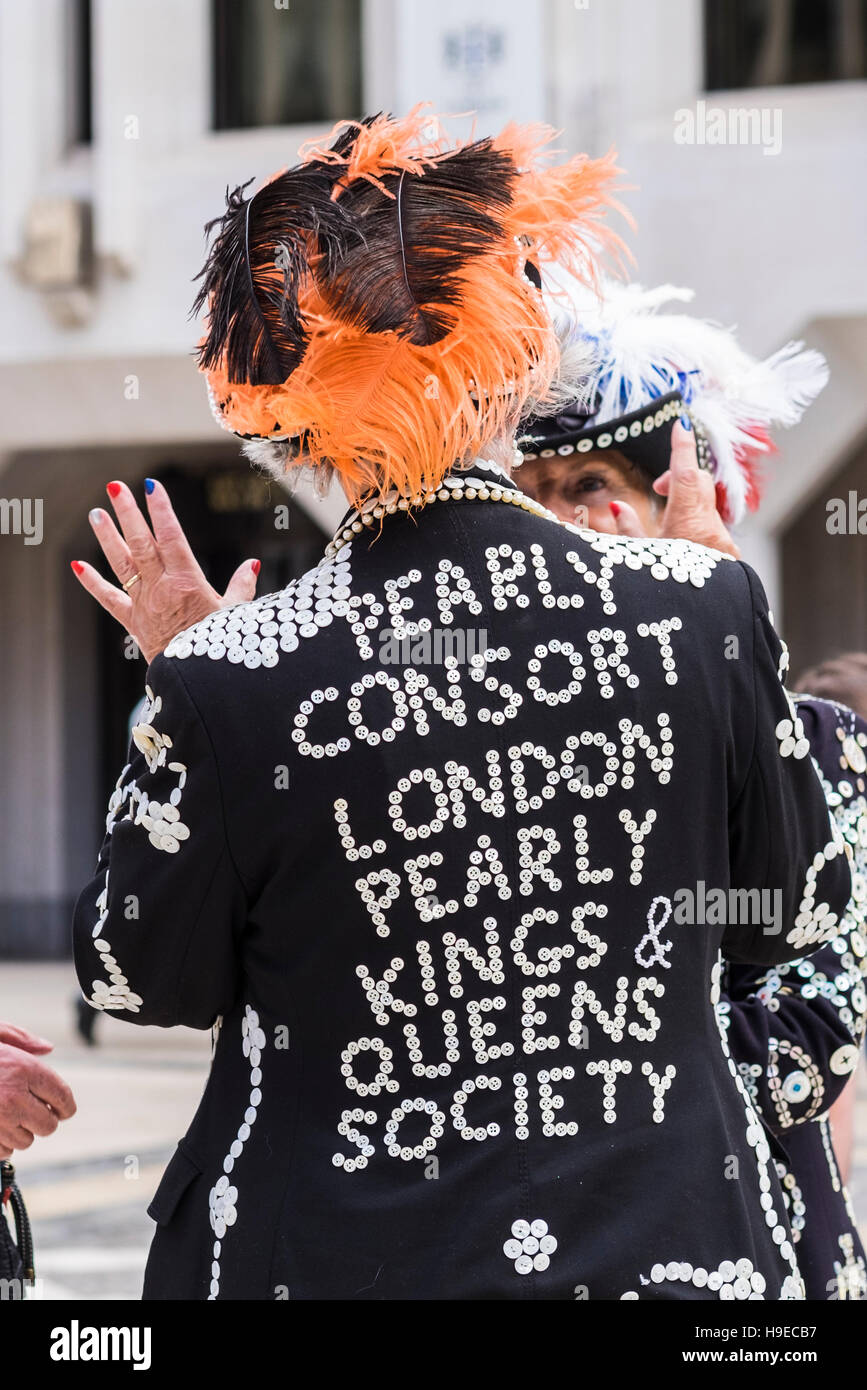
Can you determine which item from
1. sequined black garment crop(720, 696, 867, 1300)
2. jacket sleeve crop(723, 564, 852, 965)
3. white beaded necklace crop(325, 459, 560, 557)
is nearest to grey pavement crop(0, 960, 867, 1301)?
Result: sequined black garment crop(720, 696, 867, 1300)

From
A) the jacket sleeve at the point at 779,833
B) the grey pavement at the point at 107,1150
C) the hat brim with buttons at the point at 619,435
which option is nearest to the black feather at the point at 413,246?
the jacket sleeve at the point at 779,833

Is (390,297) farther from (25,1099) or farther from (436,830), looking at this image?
(25,1099)

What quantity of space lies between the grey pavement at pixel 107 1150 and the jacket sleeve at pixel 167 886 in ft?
7.43

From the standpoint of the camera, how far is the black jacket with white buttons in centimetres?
139

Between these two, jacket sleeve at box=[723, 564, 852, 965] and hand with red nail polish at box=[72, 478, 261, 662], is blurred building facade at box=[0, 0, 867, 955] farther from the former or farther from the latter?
jacket sleeve at box=[723, 564, 852, 965]

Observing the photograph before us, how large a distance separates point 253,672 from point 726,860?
1.54 feet

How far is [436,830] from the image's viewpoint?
1.42 meters

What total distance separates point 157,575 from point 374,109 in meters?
7.56

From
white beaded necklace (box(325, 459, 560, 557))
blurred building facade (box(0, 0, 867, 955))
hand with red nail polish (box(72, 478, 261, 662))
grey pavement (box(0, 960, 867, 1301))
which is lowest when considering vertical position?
grey pavement (box(0, 960, 867, 1301))

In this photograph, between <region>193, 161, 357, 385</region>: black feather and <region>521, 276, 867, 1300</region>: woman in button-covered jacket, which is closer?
<region>193, 161, 357, 385</region>: black feather

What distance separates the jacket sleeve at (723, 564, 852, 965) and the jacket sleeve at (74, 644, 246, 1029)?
1.57 ft

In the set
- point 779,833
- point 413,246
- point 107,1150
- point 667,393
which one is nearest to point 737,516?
point 667,393

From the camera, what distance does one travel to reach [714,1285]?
1.44 m
